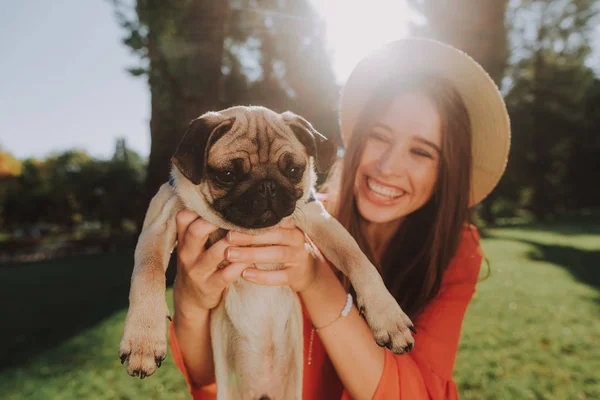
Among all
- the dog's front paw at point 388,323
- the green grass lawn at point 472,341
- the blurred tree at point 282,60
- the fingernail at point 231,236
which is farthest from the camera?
the blurred tree at point 282,60

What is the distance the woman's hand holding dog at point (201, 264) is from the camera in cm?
216

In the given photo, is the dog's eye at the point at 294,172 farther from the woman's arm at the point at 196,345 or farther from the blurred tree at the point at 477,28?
the blurred tree at the point at 477,28

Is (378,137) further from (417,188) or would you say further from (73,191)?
(73,191)

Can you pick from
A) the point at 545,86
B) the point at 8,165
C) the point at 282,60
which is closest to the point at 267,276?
the point at 282,60

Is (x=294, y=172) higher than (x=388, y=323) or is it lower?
higher

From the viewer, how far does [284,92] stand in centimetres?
1546

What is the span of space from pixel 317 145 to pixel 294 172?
204 millimetres

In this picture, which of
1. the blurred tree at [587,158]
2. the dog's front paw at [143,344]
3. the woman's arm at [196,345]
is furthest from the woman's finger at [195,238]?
the blurred tree at [587,158]

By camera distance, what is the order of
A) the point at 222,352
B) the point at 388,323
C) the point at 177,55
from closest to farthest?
the point at 388,323 < the point at 222,352 < the point at 177,55

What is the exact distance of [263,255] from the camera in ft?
7.08

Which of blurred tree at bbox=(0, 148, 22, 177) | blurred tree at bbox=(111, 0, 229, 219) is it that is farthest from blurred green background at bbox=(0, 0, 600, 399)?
blurred tree at bbox=(0, 148, 22, 177)

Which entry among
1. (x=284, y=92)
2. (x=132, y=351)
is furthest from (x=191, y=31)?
(x=284, y=92)

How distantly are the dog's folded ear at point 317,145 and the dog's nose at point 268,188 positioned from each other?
34 cm

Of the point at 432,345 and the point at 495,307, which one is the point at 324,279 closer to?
the point at 432,345
